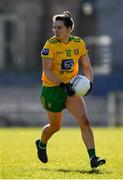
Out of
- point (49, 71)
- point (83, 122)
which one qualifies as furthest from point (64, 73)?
point (83, 122)

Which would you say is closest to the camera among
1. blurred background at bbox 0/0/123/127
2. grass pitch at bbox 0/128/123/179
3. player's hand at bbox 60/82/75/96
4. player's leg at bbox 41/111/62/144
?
grass pitch at bbox 0/128/123/179

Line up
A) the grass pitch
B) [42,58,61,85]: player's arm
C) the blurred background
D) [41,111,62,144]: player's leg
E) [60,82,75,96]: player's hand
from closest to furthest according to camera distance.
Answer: the grass pitch → [60,82,75,96]: player's hand → [42,58,61,85]: player's arm → [41,111,62,144]: player's leg → the blurred background

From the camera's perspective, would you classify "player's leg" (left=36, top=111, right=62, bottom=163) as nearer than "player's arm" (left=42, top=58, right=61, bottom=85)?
No

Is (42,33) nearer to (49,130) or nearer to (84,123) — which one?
(49,130)

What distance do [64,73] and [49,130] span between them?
3.06ft

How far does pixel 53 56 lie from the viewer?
452 inches

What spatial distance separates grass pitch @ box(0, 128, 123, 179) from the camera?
35.0 feet

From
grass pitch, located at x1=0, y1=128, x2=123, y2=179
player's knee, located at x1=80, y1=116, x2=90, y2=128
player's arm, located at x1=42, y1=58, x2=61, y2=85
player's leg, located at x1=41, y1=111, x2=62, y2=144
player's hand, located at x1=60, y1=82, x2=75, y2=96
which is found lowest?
grass pitch, located at x1=0, y1=128, x2=123, y2=179

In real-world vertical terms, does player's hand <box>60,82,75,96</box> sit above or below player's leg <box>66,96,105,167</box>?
above

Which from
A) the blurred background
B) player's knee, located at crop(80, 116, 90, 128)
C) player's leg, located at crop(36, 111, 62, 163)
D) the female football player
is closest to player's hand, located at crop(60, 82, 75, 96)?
the female football player

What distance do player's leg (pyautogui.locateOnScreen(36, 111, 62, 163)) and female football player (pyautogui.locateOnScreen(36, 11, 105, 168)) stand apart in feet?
0.10

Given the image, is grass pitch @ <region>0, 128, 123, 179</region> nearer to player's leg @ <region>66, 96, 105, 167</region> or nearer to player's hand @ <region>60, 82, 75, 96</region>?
player's leg @ <region>66, 96, 105, 167</region>

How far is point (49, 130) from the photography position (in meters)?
12.1

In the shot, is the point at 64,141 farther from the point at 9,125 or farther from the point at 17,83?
the point at 17,83
